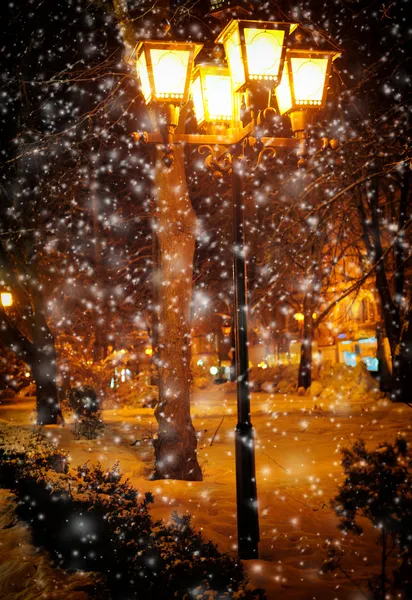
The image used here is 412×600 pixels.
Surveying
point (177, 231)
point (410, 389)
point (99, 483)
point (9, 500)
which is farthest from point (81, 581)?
point (410, 389)

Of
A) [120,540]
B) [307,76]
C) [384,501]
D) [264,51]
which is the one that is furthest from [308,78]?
[120,540]

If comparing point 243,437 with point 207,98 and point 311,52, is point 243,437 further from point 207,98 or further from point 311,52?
point 311,52

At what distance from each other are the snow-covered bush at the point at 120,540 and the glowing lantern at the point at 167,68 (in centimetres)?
415

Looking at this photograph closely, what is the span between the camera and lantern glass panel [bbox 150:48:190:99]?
17.2 ft

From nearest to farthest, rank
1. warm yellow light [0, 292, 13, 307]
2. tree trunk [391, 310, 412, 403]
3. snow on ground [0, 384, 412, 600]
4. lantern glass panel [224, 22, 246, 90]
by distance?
snow on ground [0, 384, 412, 600] < lantern glass panel [224, 22, 246, 90] < warm yellow light [0, 292, 13, 307] < tree trunk [391, 310, 412, 403]

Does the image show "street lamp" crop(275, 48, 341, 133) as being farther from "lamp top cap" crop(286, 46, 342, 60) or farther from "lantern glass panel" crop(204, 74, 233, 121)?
"lantern glass panel" crop(204, 74, 233, 121)

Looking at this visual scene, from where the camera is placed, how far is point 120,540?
4230mm

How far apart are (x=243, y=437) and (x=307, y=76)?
3.89m

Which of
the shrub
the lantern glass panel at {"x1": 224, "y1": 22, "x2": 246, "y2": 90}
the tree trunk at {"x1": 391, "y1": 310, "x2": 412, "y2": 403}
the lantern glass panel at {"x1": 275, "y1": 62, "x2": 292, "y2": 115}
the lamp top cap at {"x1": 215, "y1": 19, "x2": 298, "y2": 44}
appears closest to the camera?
the shrub

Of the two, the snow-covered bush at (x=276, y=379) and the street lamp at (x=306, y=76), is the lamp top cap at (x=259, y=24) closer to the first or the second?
the street lamp at (x=306, y=76)

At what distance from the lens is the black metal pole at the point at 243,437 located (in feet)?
16.7

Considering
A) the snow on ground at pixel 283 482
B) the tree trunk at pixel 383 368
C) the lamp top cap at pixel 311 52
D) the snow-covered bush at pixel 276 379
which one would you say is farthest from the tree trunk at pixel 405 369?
the lamp top cap at pixel 311 52

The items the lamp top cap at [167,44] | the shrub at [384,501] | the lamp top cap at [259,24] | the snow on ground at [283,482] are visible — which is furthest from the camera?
the lamp top cap at [167,44]

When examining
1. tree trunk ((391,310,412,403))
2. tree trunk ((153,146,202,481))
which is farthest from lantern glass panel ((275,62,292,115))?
tree trunk ((391,310,412,403))
